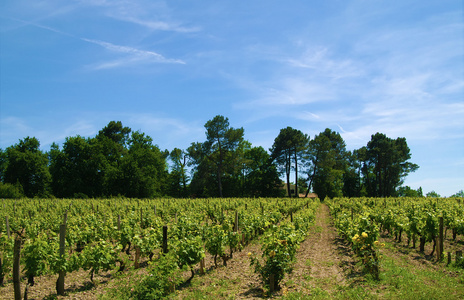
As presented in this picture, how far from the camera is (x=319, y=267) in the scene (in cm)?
877

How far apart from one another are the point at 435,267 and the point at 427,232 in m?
2.00

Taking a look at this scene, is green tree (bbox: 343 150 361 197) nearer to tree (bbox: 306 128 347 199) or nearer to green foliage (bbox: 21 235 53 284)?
tree (bbox: 306 128 347 199)

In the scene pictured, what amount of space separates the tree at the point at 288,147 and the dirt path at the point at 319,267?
38982 millimetres

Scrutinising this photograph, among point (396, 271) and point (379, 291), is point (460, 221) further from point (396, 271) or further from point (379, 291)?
point (379, 291)

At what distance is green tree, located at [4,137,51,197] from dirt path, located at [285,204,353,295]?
4272 centimetres

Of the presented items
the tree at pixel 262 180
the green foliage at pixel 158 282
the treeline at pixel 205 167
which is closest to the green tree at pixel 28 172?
the treeline at pixel 205 167

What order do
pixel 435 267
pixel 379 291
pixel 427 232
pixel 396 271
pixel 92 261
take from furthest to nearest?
pixel 427 232 → pixel 435 267 → pixel 396 271 → pixel 92 261 → pixel 379 291

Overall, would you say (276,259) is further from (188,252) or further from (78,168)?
(78,168)

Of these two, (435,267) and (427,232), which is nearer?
(435,267)

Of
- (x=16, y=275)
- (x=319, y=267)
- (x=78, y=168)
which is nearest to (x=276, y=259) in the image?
(x=319, y=267)

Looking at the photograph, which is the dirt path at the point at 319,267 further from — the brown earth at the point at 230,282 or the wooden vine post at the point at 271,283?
the wooden vine post at the point at 271,283

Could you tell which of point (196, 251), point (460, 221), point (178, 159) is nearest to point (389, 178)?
point (178, 159)

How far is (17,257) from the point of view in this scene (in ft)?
20.0

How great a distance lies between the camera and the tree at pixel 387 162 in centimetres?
5150
